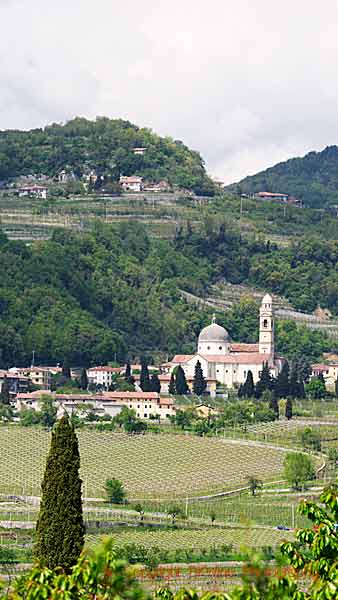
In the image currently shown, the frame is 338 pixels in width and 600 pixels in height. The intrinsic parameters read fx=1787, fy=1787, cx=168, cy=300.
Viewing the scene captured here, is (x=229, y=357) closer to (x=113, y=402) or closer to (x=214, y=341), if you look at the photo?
(x=214, y=341)

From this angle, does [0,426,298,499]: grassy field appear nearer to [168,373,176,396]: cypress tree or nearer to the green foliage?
the green foliage

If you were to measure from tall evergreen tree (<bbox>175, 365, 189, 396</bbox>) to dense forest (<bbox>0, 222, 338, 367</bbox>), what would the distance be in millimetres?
7968

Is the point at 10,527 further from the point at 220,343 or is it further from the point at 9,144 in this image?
the point at 9,144

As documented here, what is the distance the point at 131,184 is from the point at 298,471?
73584 millimetres

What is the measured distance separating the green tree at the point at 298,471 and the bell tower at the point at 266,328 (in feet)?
110

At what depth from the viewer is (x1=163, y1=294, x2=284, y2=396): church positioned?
95.3 meters

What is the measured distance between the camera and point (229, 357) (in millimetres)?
96938

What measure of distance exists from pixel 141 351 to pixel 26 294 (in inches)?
293

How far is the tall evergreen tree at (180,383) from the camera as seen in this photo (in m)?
→ 87.5

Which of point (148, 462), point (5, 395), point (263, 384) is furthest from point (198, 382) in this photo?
point (148, 462)

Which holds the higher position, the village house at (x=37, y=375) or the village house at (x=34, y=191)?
the village house at (x=34, y=191)

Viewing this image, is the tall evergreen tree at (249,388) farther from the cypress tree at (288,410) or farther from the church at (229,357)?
the cypress tree at (288,410)

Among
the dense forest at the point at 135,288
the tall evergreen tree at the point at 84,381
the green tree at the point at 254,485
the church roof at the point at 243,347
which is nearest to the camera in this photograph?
the green tree at the point at 254,485

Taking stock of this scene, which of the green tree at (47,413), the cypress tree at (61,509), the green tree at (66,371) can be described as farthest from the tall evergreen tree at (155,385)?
the cypress tree at (61,509)
